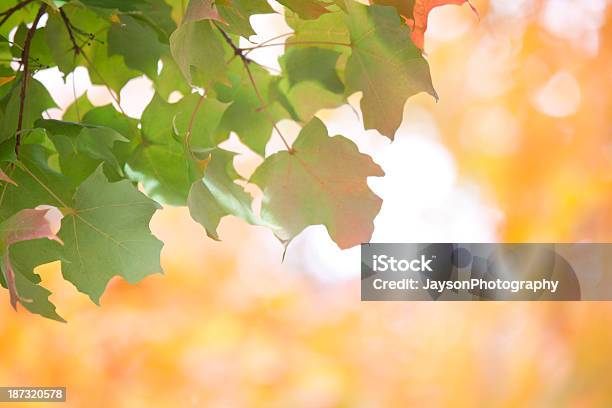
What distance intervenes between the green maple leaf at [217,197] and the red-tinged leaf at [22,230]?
0.05 m

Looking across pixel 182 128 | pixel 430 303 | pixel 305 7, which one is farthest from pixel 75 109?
pixel 430 303

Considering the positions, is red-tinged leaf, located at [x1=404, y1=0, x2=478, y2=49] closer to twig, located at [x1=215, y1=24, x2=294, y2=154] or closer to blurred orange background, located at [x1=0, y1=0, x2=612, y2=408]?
twig, located at [x1=215, y1=24, x2=294, y2=154]

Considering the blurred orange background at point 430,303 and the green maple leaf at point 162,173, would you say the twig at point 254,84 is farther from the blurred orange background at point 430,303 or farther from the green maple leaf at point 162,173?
the blurred orange background at point 430,303

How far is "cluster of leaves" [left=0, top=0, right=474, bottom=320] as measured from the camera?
26 cm

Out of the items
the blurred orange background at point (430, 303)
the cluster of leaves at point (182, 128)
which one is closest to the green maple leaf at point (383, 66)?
the cluster of leaves at point (182, 128)

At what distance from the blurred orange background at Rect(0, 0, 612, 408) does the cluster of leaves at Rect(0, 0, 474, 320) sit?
4.19 ft

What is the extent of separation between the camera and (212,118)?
323 millimetres

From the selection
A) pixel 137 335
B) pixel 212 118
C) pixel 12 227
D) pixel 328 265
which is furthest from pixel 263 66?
pixel 137 335

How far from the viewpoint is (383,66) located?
0.27m

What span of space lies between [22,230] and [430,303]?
1.76 m

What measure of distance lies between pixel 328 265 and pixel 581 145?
738 millimetres

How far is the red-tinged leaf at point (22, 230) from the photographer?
0.67 feet

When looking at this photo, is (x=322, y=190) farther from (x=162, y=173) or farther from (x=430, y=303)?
(x=430, y=303)

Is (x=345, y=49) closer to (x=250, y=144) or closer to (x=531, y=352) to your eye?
(x=250, y=144)
